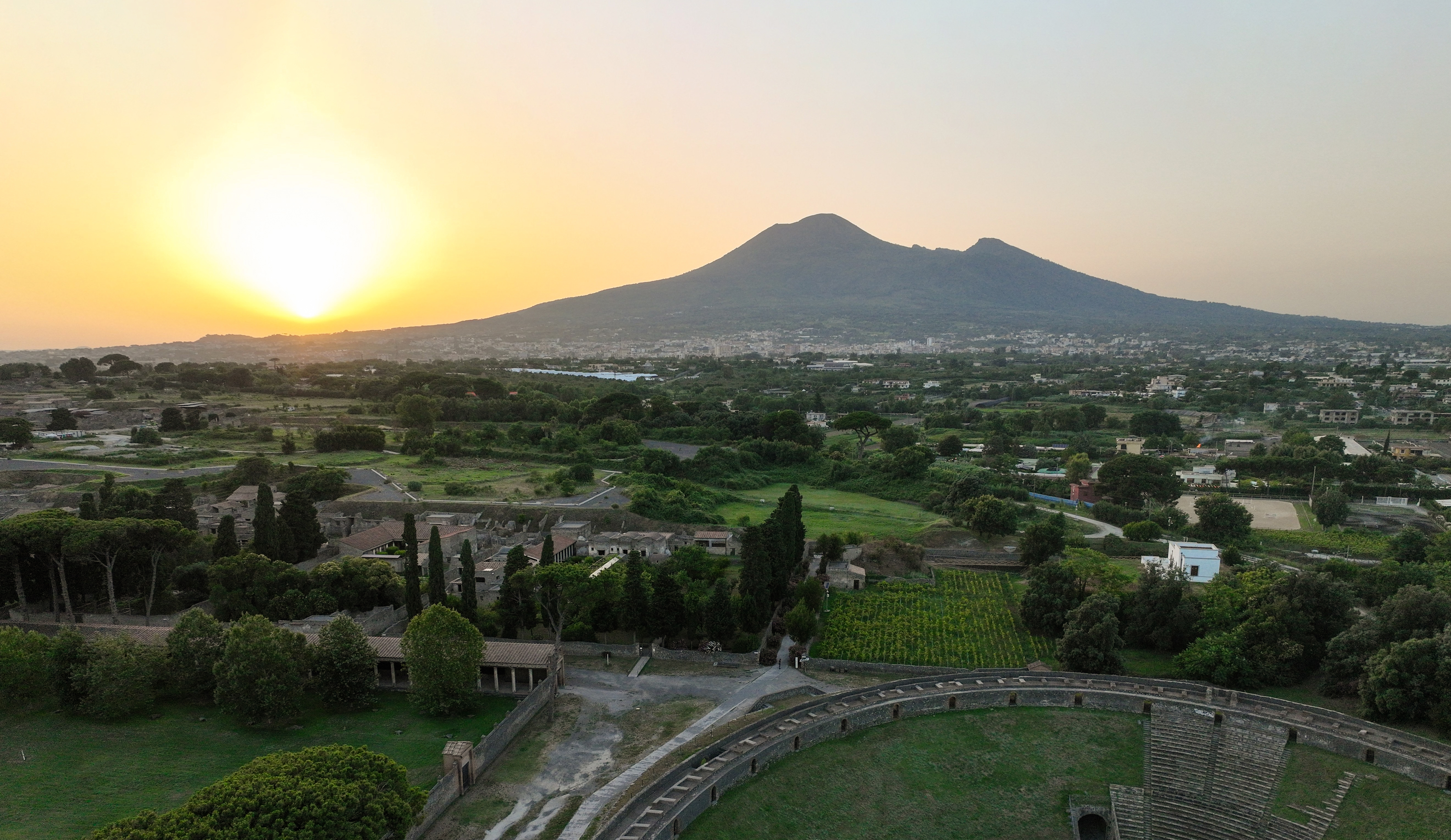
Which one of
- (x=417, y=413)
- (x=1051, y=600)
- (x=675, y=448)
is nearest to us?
(x=1051, y=600)

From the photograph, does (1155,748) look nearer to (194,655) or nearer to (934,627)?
(934,627)

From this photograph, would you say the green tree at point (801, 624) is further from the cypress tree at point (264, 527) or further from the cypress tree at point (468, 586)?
the cypress tree at point (264, 527)

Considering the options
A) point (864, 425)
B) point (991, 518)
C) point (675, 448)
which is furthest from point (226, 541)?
point (864, 425)

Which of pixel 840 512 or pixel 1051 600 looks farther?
pixel 840 512

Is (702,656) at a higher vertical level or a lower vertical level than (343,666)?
lower

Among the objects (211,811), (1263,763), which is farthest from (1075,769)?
(211,811)

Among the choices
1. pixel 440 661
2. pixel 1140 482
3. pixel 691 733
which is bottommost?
pixel 691 733

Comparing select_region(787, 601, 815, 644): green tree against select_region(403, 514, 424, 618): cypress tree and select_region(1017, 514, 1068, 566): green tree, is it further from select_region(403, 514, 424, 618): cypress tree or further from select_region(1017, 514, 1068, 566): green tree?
select_region(1017, 514, 1068, 566): green tree

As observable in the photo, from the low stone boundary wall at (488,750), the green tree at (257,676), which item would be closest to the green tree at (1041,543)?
the low stone boundary wall at (488,750)
